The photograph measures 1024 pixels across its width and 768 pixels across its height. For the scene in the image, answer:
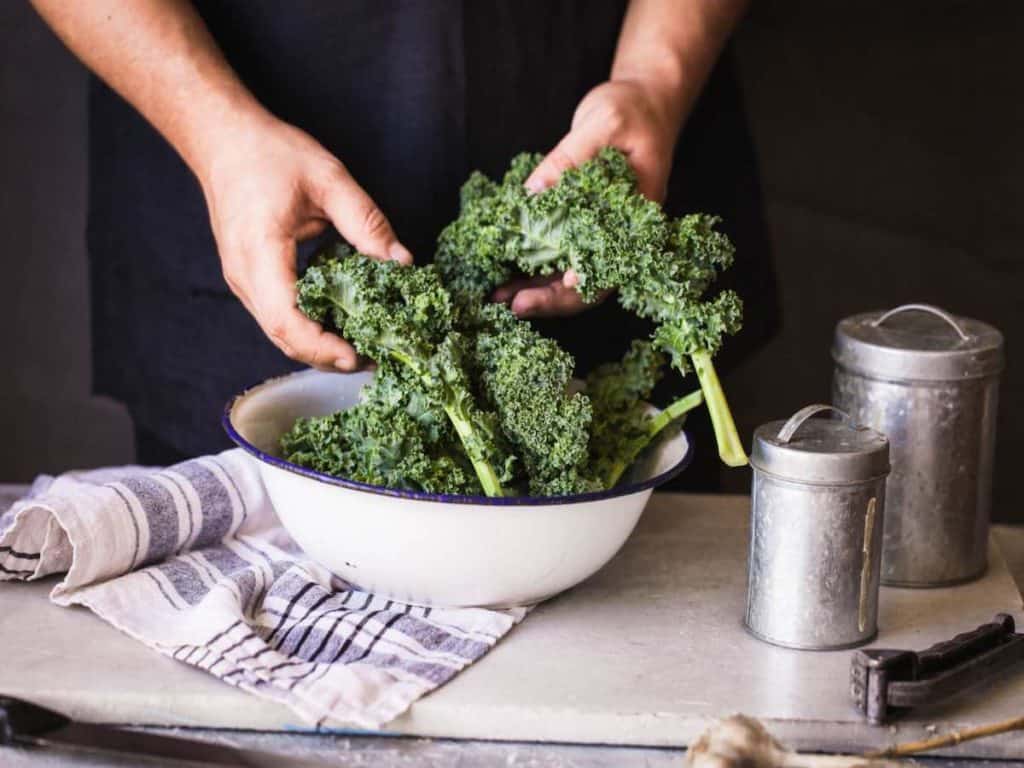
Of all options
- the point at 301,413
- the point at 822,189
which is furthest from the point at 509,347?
the point at 822,189

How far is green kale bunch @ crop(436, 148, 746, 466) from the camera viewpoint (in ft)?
4.37

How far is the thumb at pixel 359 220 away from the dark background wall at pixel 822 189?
1474 mm

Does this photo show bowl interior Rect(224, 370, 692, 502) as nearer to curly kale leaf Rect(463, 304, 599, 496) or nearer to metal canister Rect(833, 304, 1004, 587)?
curly kale leaf Rect(463, 304, 599, 496)

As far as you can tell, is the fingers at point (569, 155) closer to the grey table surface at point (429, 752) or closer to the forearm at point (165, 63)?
the forearm at point (165, 63)

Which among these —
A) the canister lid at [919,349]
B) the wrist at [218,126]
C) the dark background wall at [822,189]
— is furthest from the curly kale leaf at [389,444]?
the dark background wall at [822,189]

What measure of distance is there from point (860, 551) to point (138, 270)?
1235 millimetres

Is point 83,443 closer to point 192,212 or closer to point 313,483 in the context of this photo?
point 192,212

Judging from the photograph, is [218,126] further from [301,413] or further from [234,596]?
[234,596]

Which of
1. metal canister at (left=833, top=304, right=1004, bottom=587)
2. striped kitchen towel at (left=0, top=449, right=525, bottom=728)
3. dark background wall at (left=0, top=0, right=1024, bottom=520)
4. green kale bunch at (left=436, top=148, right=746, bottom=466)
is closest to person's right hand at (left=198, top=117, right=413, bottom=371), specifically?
green kale bunch at (left=436, top=148, right=746, bottom=466)

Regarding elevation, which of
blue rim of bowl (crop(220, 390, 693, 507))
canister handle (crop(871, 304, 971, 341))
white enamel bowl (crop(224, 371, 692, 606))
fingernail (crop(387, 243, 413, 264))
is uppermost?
fingernail (crop(387, 243, 413, 264))

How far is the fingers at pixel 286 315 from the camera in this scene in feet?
4.61

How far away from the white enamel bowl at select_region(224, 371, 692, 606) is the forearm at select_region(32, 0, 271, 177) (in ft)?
1.40

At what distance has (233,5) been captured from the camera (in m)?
1.80

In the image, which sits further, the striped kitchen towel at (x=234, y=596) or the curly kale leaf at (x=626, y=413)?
the curly kale leaf at (x=626, y=413)
